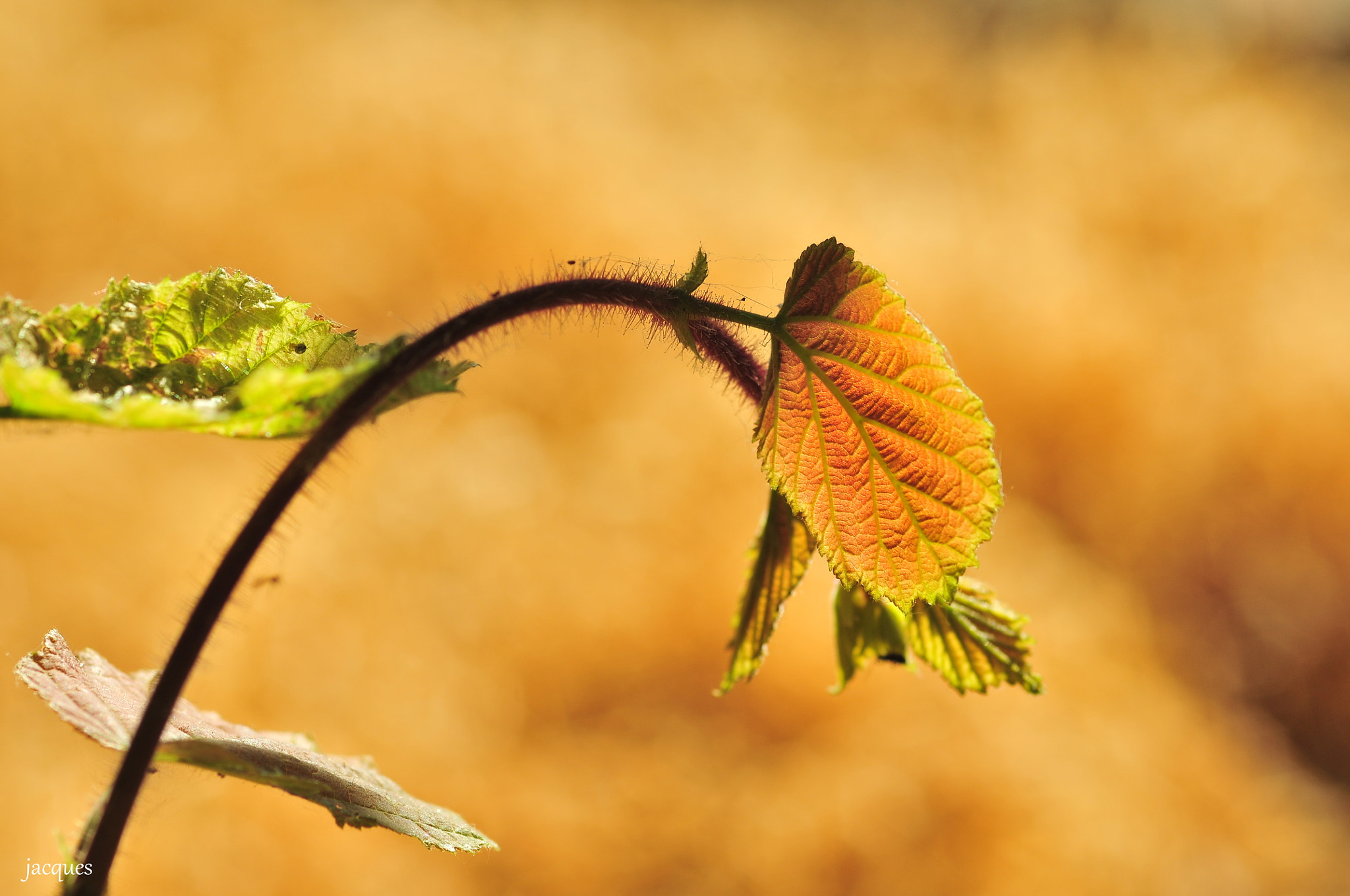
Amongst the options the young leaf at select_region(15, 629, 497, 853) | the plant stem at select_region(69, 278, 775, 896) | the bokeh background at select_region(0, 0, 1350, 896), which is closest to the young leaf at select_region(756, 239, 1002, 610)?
the plant stem at select_region(69, 278, 775, 896)

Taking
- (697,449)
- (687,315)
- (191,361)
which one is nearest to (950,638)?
(687,315)

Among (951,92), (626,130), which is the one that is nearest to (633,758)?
(626,130)

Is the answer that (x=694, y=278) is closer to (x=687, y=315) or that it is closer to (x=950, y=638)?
(x=687, y=315)

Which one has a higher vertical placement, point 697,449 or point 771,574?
point 697,449

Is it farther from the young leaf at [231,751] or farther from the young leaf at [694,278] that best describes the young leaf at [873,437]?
the young leaf at [231,751]

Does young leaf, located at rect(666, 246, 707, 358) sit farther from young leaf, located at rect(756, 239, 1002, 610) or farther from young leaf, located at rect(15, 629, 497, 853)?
young leaf, located at rect(15, 629, 497, 853)

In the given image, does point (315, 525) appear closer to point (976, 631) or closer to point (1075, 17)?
point (976, 631)
